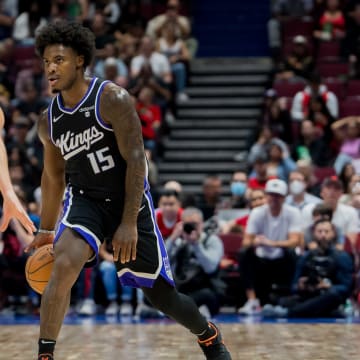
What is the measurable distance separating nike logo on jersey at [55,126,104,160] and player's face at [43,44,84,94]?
23 centimetres

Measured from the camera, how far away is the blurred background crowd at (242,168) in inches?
353

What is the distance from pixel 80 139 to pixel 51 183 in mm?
377

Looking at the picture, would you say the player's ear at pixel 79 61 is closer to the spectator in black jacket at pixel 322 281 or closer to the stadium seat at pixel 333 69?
the spectator in black jacket at pixel 322 281

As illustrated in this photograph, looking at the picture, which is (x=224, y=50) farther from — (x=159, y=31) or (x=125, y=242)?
(x=125, y=242)

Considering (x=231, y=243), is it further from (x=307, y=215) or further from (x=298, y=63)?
(x=298, y=63)

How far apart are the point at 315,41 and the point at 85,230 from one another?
31.4 feet

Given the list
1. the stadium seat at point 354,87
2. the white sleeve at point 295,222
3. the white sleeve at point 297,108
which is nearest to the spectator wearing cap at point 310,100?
the white sleeve at point 297,108

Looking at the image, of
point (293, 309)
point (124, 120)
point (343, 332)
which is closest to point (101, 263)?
point (293, 309)

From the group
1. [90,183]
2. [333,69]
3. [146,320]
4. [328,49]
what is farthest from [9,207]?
[328,49]

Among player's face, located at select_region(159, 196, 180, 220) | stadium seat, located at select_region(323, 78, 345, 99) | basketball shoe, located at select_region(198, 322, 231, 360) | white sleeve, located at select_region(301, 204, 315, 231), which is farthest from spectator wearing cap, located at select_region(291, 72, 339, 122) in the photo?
basketball shoe, located at select_region(198, 322, 231, 360)

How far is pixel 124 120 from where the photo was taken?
15.7 ft

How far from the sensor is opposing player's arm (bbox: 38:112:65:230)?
201 inches

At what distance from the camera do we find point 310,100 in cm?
1236

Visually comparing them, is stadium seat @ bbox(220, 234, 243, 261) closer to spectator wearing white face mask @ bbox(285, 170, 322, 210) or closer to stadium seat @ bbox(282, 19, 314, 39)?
spectator wearing white face mask @ bbox(285, 170, 322, 210)
